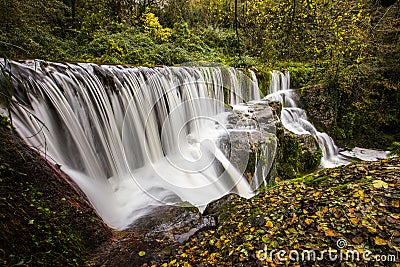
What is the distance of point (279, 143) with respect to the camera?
6816 mm

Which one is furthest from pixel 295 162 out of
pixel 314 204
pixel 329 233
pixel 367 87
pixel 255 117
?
pixel 367 87

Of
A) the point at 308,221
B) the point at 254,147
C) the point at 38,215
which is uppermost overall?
the point at 38,215

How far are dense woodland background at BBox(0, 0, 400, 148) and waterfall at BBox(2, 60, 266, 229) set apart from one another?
112 inches

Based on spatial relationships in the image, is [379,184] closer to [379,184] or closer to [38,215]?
[379,184]

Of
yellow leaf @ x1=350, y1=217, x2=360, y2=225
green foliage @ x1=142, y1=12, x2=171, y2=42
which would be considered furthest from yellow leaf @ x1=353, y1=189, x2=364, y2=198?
green foliage @ x1=142, y1=12, x2=171, y2=42

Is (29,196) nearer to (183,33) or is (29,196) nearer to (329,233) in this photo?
(329,233)

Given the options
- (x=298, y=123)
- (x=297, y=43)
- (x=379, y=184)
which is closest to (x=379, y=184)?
(x=379, y=184)

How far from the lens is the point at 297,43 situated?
1294 cm

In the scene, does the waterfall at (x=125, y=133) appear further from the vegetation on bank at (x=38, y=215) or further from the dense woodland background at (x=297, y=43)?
the dense woodland background at (x=297, y=43)

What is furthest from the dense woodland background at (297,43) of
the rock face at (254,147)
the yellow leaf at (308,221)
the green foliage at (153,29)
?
the yellow leaf at (308,221)

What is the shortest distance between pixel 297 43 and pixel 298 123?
572 cm

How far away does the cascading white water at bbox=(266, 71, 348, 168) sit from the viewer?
29.7 feet

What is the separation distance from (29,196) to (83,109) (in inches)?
99.5

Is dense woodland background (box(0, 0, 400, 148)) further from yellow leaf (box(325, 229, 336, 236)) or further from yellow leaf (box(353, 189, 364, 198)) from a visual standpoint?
yellow leaf (box(325, 229, 336, 236))
